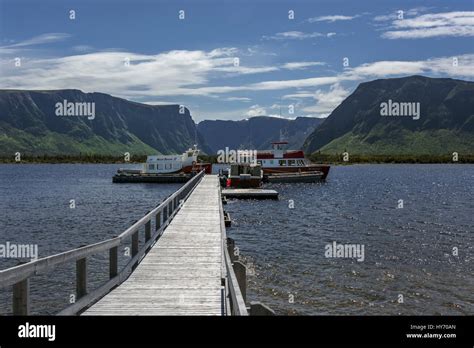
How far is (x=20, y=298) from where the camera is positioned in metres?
7.88

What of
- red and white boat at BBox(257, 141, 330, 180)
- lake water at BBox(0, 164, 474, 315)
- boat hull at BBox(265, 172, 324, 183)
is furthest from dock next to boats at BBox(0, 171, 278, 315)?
red and white boat at BBox(257, 141, 330, 180)

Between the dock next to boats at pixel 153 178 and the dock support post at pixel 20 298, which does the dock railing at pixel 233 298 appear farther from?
the dock next to boats at pixel 153 178

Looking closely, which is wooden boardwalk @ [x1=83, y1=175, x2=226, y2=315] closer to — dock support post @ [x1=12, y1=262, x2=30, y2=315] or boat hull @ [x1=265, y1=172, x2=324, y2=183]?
dock support post @ [x1=12, y1=262, x2=30, y2=315]

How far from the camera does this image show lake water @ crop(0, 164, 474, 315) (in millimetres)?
18562

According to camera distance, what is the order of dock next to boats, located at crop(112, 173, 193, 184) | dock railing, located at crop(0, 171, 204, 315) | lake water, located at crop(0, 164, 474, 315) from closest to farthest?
1. dock railing, located at crop(0, 171, 204, 315)
2. lake water, located at crop(0, 164, 474, 315)
3. dock next to boats, located at crop(112, 173, 193, 184)

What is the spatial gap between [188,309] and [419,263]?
17.7 m

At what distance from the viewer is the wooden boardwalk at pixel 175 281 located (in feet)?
34.3

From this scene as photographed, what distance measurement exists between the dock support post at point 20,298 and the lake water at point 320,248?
9.46 m

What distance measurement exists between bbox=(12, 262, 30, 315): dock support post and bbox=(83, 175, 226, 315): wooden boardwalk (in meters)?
2.11

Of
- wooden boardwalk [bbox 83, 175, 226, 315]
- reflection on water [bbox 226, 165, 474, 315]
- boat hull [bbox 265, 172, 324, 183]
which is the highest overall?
boat hull [bbox 265, 172, 324, 183]

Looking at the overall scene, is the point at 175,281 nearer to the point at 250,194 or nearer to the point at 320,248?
the point at 320,248

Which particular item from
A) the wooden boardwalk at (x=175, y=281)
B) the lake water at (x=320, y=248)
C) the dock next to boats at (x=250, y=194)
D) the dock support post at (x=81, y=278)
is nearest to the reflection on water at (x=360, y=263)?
the lake water at (x=320, y=248)

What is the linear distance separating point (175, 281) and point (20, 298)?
535cm
